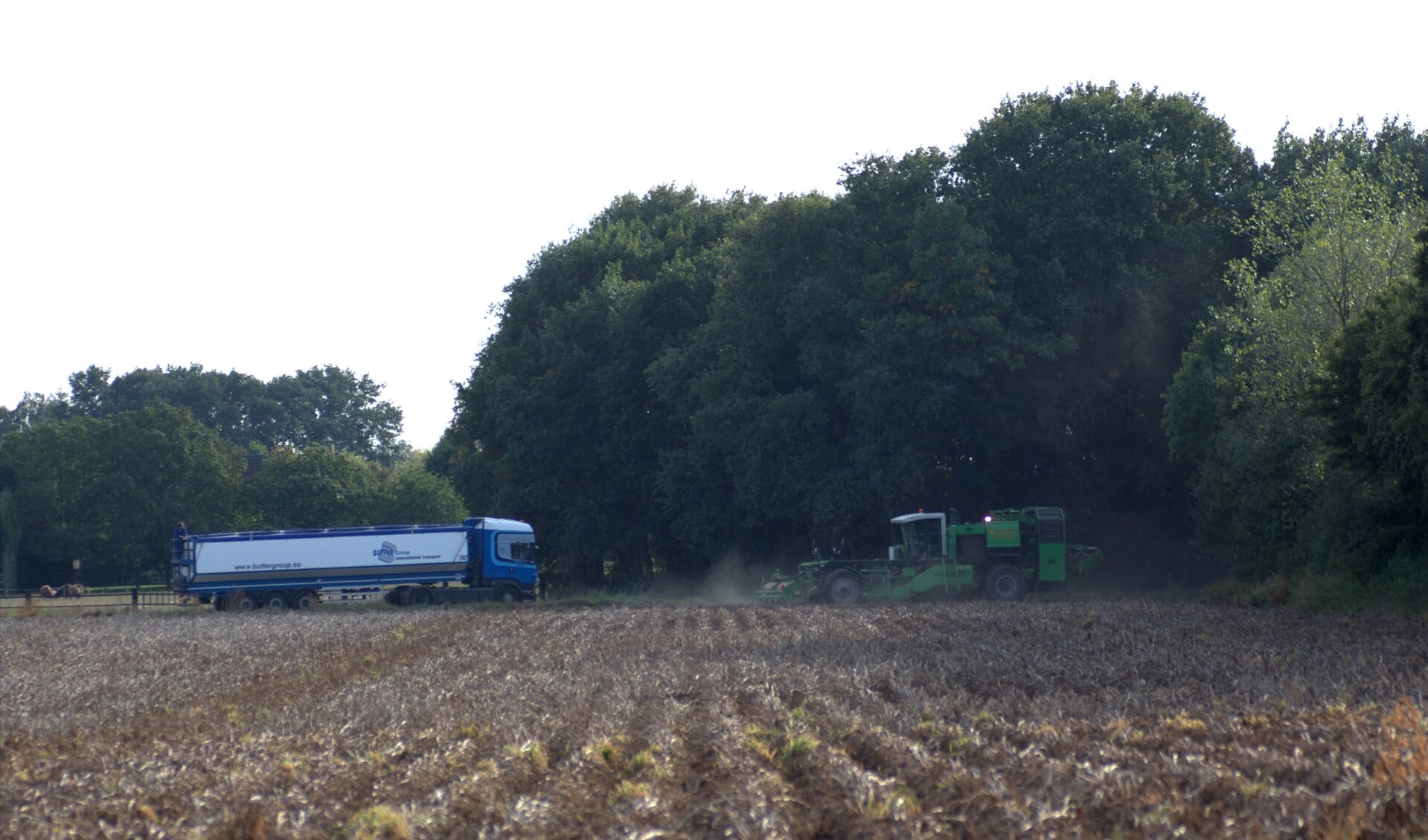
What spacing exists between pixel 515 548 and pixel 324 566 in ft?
22.5

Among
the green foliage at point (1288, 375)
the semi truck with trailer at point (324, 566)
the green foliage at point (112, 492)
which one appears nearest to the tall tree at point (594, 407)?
the semi truck with trailer at point (324, 566)

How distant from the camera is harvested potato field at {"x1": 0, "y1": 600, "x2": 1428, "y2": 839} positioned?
8062 mm

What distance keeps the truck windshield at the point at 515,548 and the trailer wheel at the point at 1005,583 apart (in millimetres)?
19082

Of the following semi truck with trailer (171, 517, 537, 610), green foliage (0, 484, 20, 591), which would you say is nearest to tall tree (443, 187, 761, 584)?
semi truck with trailer (171, 517, 537, 610)

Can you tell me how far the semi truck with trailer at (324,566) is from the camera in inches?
1725

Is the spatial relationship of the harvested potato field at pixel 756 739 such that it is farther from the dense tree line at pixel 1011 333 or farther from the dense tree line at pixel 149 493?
the dense tree line at pixel 149 493

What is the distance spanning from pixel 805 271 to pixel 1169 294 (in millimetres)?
12098

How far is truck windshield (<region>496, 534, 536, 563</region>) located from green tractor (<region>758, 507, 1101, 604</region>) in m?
14.4

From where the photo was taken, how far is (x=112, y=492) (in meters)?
69.2

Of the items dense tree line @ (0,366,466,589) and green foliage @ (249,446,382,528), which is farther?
green foliage @ (249,446,382,528)

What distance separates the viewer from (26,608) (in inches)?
1693

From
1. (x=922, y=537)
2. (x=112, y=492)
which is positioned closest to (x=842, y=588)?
(x=922, y=537)

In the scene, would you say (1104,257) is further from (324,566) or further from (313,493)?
(313,493)

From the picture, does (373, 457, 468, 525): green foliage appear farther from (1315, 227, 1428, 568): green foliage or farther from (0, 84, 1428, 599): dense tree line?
(1315, 227, 1428, 568): green foliage
